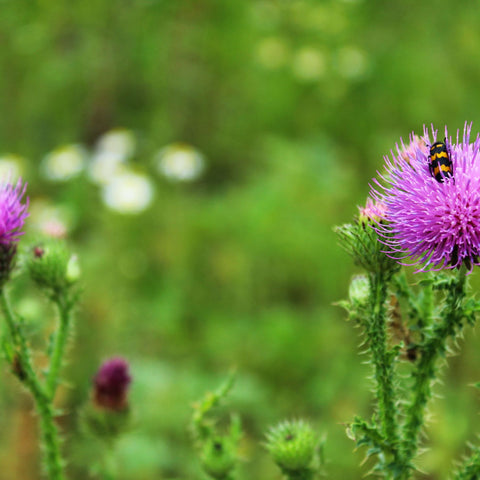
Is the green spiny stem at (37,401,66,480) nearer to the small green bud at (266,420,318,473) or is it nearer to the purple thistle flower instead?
the small green bud at (266,420,318,473)

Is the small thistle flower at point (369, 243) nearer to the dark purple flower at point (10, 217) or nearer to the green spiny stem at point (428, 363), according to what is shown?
the green spiny stem at point (428, 363)

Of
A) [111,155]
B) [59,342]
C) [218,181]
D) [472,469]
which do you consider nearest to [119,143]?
[111,155]

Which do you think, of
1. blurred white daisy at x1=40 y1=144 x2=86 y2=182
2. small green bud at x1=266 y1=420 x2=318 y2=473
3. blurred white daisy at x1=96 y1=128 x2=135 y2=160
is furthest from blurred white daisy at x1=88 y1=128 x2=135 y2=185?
small green bud at x1=266 y1=420 x2=318 y2=473

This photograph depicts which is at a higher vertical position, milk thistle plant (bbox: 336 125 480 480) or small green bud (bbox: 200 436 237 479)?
milk thistle plant (bbox: 336 125 480 480)

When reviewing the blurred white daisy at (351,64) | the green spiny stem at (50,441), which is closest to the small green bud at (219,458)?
the green spiny stem at (50,441)

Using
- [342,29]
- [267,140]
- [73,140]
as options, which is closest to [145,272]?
[267,140]

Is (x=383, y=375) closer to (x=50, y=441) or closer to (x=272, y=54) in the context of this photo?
(x=50, y=441)
